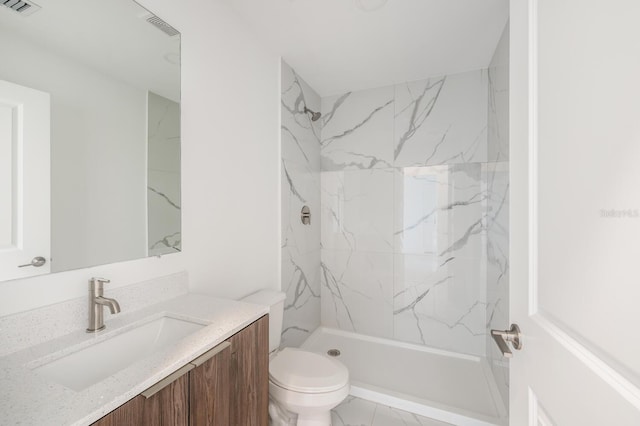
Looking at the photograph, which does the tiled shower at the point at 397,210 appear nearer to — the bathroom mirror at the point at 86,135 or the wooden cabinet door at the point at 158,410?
the bathroom mirror at the point at 86,135

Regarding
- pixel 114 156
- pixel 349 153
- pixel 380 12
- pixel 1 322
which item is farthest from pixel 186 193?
pixel 349 153

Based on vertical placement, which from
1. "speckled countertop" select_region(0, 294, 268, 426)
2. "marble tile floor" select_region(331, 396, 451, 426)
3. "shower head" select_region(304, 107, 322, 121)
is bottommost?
"marble tile floor" select_region(331, 396, 451, 426)

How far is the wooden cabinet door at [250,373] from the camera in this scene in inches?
36.3

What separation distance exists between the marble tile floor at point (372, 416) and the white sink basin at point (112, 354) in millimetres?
1235

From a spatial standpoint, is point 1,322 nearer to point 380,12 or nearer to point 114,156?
point 114,156

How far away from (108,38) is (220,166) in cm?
66

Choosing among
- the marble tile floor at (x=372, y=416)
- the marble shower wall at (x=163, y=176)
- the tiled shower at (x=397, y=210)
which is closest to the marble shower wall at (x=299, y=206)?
the tiled shower at (x=397, y=210)

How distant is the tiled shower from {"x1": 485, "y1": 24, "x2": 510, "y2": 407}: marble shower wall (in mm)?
22

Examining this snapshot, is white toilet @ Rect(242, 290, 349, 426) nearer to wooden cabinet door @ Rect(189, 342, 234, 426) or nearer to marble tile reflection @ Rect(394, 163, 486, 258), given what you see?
wooden cabinet door @ Rect(189, 342, 234, 426)

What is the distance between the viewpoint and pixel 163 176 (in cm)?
118

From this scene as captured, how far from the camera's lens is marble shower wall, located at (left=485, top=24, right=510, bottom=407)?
164 cm

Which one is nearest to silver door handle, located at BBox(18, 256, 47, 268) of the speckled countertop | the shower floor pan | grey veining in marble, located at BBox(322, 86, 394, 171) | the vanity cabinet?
the speckled countertop
